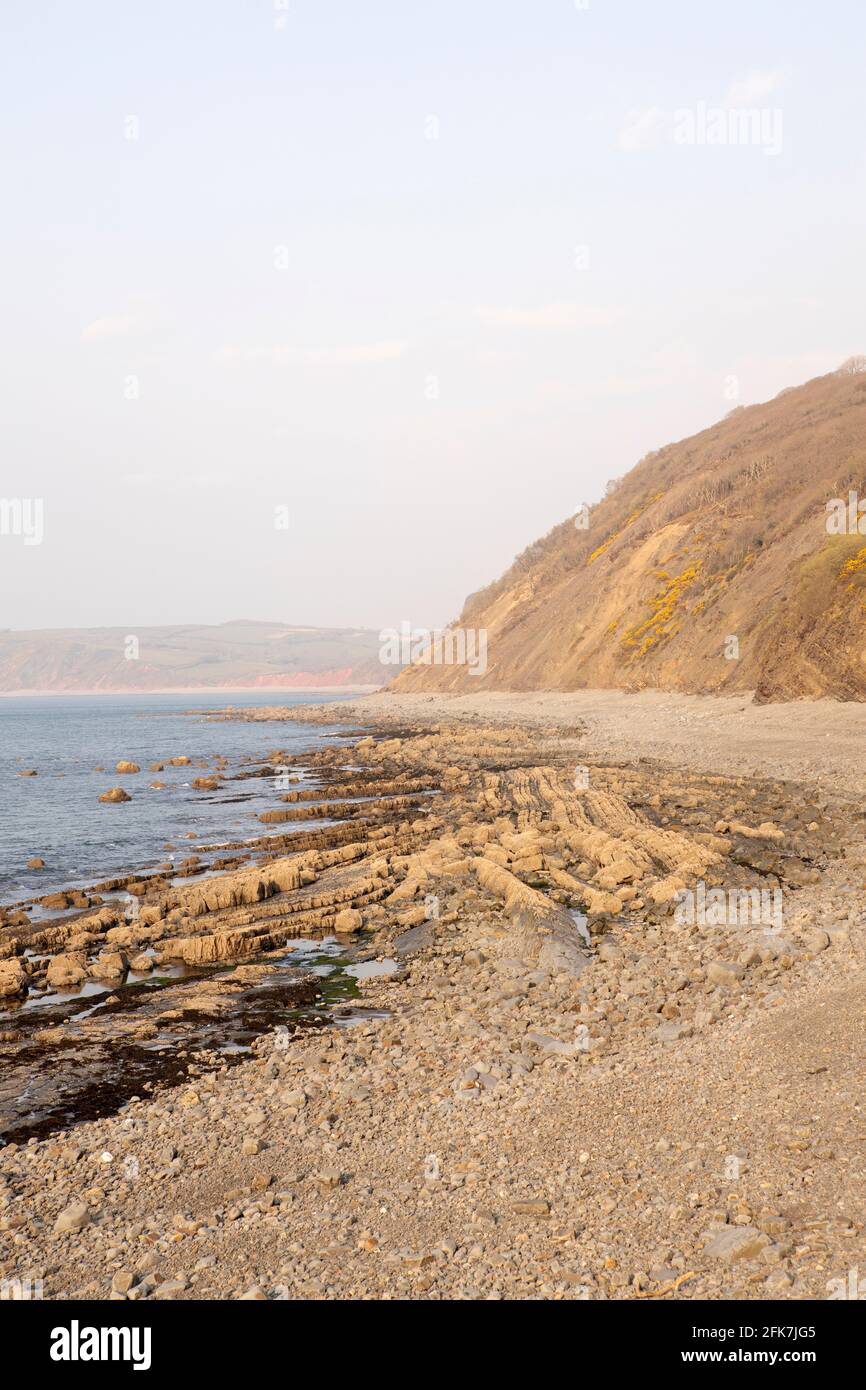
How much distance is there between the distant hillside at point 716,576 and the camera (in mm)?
46219

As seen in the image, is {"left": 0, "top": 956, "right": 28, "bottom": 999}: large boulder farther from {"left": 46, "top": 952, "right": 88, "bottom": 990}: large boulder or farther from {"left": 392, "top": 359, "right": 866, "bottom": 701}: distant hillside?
{"left": 392, "top": 359, "right": 866, "bottom": 701}: distant hillside

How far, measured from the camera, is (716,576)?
64.3 meters

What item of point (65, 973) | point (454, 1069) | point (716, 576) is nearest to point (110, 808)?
point (65, 973)

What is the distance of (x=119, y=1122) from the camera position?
31.6 ft

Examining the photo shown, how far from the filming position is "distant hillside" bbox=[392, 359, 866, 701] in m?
46.2

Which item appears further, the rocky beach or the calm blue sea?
the calm blue sea

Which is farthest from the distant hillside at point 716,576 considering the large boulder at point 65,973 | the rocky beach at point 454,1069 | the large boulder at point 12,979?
the large boulder at point 12,979

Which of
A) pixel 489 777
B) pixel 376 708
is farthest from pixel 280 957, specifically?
pixel 376 708

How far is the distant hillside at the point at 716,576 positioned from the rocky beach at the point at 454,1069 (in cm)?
2485

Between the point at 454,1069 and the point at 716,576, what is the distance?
2305 inches

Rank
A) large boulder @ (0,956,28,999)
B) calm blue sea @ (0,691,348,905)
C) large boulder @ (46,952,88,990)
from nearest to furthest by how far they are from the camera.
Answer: large boulder @ (0,956,28,999), large boulder @ (46,952,88,990), calm blue sea @ (0,691,348,905)

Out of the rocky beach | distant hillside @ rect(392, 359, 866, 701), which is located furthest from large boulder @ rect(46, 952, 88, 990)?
distant hillside @ rect(392, 359, 866, 701)

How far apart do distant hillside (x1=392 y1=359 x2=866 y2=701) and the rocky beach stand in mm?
24847

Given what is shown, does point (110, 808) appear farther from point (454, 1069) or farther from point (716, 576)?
point (716, 576)
